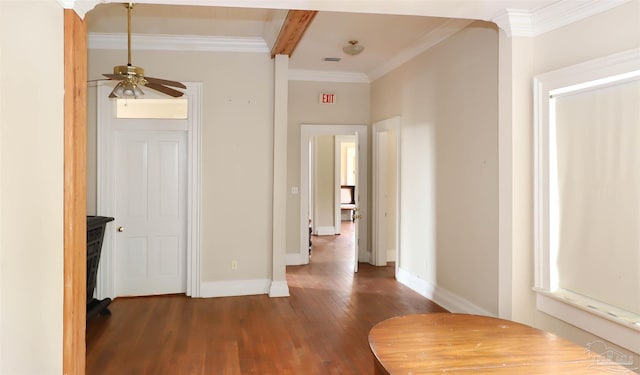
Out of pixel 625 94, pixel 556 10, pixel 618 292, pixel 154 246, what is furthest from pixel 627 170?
pixel 154 246

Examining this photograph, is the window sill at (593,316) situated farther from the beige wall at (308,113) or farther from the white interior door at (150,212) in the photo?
the beige wall at (308,113)

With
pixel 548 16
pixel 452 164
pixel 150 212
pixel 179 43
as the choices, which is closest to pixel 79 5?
pixel 548 16

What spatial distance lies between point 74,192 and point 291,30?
2.52 meters

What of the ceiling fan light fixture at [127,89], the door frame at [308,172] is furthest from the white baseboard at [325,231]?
the ceiling fan light fixture at [127,89]

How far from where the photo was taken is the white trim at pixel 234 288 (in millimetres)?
5078

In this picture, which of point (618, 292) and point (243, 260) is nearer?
point (618, 292)

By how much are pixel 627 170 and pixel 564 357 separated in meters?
1.09

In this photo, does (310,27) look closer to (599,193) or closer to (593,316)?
(599,193)

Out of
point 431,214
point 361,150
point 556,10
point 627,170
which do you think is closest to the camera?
point 627,170

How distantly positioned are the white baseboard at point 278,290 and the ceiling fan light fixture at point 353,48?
2937 millimetres
